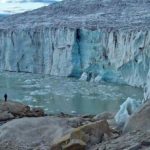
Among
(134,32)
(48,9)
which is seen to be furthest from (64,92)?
(48,9)

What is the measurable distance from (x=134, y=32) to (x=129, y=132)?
17.7 m

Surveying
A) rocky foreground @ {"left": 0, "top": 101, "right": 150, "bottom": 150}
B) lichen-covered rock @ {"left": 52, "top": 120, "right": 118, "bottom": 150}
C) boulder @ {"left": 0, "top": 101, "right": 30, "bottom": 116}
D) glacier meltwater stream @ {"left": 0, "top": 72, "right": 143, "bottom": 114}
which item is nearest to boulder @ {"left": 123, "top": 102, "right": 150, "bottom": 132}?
rocky foreground @ {"left": 0, "top": 101, "right": 150, "bottom": 150}

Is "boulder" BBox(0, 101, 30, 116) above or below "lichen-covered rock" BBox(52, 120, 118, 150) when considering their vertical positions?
below

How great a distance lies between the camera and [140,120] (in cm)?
433

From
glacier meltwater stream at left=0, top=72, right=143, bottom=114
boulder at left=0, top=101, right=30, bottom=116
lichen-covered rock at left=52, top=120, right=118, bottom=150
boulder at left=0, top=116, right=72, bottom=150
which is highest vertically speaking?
lichen-covered rock at left=52, top=120, right=118, bottom=150

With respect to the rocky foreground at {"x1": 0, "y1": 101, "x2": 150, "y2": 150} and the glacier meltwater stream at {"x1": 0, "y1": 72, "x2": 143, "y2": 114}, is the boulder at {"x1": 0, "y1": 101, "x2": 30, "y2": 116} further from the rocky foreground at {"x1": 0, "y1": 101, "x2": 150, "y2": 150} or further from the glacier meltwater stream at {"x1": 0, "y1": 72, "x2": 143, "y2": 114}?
the glacier meltwater stream at {"x1": 0, "y1": 72, "x2": 143, "y2": 114}

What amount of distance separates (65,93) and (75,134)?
45.9 feet

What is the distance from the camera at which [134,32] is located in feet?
71.1

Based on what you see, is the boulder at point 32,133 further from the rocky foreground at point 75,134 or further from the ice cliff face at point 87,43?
the ice cliff face at point 87,43

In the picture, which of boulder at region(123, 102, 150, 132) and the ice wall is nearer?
boulder at region(123, 102, 150, 132)

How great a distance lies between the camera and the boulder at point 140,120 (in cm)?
427

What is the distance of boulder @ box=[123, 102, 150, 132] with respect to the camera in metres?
4.27

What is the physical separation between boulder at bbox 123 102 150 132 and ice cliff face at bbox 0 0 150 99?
14920 mm

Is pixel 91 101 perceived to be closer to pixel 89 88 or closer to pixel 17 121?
pixel 89 88
